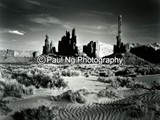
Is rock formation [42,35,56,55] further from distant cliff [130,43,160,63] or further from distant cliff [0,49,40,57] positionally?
distant cliff [130,43,160,63]

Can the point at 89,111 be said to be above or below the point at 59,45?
below

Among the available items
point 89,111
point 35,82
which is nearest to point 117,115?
point 89,111

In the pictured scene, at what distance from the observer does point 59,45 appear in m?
84.6

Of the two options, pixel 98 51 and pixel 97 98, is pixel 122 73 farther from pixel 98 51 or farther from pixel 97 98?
pixel 98 51

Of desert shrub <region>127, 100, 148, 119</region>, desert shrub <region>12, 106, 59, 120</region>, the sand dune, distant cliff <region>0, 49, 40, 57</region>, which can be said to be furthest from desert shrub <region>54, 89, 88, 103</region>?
distant cliff <region>0, 49, 40, 57</region>

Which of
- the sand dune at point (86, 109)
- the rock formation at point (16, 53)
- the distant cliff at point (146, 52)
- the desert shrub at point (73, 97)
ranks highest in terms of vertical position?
the rock formation at point (16, 53)

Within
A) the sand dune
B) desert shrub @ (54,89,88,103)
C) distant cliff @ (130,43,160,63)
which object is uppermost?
distant cliff @ (130,43,160,63)

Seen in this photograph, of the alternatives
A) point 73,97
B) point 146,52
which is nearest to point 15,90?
point 73,97

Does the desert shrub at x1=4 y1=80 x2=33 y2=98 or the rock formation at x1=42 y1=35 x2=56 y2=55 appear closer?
the desert shrub at x1=4 y1=80 x2=33 y2=98

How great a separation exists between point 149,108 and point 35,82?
23.8ft

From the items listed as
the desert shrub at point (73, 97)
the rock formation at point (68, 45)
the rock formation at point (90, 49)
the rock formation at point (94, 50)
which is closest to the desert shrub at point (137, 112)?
the desert shrub at point (73, 97)

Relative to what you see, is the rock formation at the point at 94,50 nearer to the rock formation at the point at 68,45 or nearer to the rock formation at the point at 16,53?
the rock formation at the point at 68,45

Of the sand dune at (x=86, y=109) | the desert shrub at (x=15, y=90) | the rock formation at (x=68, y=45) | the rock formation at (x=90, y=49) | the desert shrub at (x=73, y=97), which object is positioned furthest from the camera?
the rock formation at (x=90, y=49)

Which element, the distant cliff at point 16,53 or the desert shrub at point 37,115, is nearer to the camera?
the desert shrub at point 37,115
